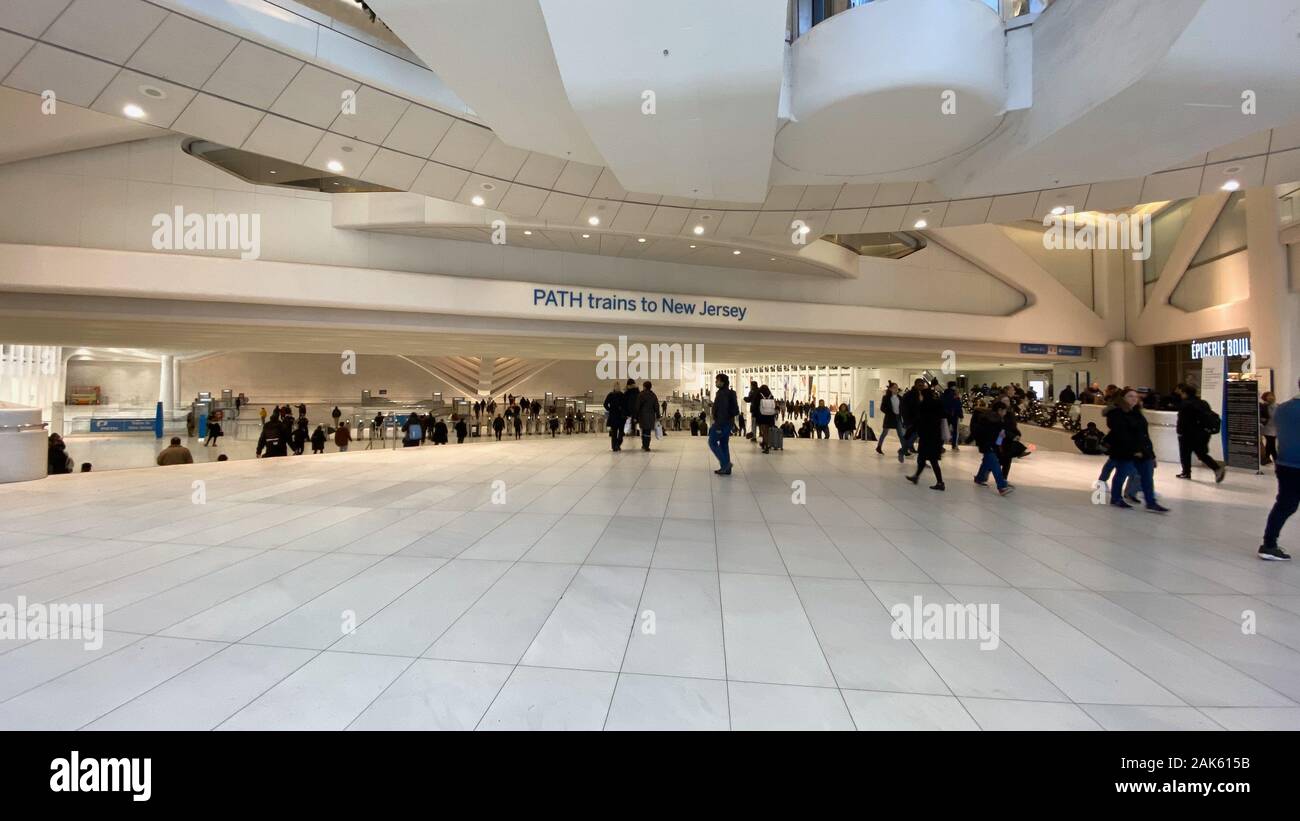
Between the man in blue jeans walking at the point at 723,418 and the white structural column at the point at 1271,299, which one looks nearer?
the man in blue jeans walking at the point at 723,418

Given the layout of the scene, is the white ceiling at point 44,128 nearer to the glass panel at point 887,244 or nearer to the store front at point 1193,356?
the glass panel at point 887,244

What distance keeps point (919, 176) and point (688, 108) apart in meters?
4.29

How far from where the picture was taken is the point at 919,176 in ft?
24.8

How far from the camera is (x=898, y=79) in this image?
208 inches

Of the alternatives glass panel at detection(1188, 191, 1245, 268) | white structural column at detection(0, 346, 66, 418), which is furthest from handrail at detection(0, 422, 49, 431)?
glass panel at detection(1188, 191, 1245, 268)

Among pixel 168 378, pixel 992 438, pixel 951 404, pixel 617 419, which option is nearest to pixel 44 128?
pixel 617 419

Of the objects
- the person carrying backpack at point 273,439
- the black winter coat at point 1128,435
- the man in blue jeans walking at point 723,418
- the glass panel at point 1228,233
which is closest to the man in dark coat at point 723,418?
the man in blue jeans walking at point 723,418

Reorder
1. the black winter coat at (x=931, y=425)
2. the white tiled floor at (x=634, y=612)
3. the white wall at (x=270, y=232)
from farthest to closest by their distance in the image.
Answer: the white wall at (x=270, y=232) < the black winter coat at (x=931, y=425) < the white tiled floor at (x=634, y=612)

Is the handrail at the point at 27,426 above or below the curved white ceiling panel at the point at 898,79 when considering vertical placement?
below

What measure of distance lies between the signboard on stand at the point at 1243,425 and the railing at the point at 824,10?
389 inches

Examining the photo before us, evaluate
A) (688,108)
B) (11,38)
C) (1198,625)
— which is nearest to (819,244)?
(688,108)

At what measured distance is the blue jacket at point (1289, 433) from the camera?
4426 mm

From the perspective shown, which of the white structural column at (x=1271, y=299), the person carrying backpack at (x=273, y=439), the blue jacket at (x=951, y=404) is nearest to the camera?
the blue jacket at (x=951, y=404)
